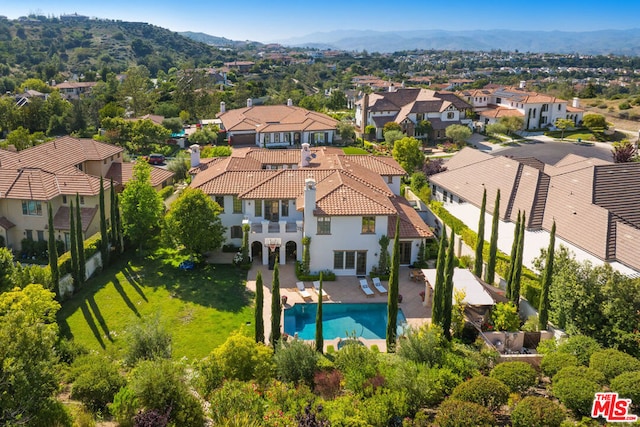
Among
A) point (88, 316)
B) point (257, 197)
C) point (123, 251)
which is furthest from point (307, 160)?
point (88, 316)

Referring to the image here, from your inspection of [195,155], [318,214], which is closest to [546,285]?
[318,214]

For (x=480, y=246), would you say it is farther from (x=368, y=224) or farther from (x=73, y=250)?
(x=73, y=250)

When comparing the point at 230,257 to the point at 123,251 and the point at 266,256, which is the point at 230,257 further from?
the point at 123,251

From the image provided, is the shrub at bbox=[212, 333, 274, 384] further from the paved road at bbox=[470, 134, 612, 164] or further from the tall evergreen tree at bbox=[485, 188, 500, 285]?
the paved road at bbox=[470, 134, 612, 164]

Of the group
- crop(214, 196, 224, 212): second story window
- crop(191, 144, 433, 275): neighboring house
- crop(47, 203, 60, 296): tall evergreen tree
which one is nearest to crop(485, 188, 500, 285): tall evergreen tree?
crop(191, 144, 433, 275): neighboring house

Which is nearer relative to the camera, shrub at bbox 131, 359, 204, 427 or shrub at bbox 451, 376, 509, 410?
shrub at bbox 131, 359, 204, 427

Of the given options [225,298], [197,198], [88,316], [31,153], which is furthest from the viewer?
[31,153]
